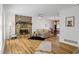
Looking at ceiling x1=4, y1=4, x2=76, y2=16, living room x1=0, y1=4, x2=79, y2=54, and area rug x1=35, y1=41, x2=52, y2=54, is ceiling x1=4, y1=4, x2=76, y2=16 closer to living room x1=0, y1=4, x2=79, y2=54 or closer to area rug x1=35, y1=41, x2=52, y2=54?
living room x1=0, y1=4, x2=79, y2=54

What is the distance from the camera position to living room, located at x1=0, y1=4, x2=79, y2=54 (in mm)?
1847

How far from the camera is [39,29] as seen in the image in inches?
73.7

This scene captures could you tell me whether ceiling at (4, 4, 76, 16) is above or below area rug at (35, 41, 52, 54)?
above

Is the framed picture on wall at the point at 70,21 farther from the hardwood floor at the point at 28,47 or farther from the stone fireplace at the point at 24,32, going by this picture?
the stone fireplace at the point at 24,32

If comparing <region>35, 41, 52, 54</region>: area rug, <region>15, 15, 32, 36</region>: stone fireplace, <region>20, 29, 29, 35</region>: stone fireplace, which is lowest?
<region>35, 41, 52, 54</region>: area rug

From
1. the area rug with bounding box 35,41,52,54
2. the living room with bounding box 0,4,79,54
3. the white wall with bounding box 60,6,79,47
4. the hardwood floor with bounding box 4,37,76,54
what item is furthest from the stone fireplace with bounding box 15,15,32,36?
the white wall with bounding box 60,6,79,47

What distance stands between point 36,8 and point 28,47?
571mm

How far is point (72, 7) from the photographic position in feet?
6.00

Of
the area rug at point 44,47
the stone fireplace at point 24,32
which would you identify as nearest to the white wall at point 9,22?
the stone fireplace at point 24,32

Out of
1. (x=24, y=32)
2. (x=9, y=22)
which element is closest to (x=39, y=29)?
(x=24, y=32)
